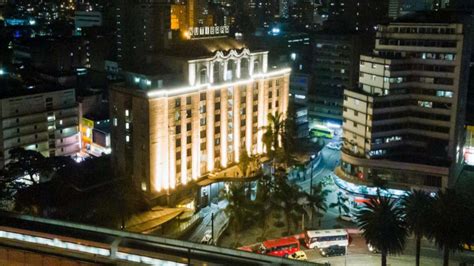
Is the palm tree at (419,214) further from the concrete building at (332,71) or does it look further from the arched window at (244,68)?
the concrete building at (332,71)

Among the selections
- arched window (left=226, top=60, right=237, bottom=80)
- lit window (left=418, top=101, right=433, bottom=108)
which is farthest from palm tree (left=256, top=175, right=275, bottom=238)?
lit window (left=418, top=101, right=433, bottom=108)

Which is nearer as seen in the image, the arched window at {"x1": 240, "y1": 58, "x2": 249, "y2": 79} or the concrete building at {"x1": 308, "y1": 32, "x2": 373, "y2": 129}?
the arched window at {"x1": 240, "y1": 58, "x2": 249, "y2": 79}

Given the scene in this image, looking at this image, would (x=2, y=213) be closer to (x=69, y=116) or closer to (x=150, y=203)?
(x=150, y=203)

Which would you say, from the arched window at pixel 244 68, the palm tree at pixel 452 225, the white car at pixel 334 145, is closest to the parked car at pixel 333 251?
the palm tree at pixel 452 225

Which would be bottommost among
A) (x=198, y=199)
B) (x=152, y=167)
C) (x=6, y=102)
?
(x=198, y=199)

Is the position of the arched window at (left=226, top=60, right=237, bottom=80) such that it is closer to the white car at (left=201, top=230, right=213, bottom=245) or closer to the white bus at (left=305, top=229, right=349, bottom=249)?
the white car at (left=201, top=230, right=213, bottom=245)

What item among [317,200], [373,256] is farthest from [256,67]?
[373,256]

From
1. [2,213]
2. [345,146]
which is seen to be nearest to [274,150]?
[345,146]
